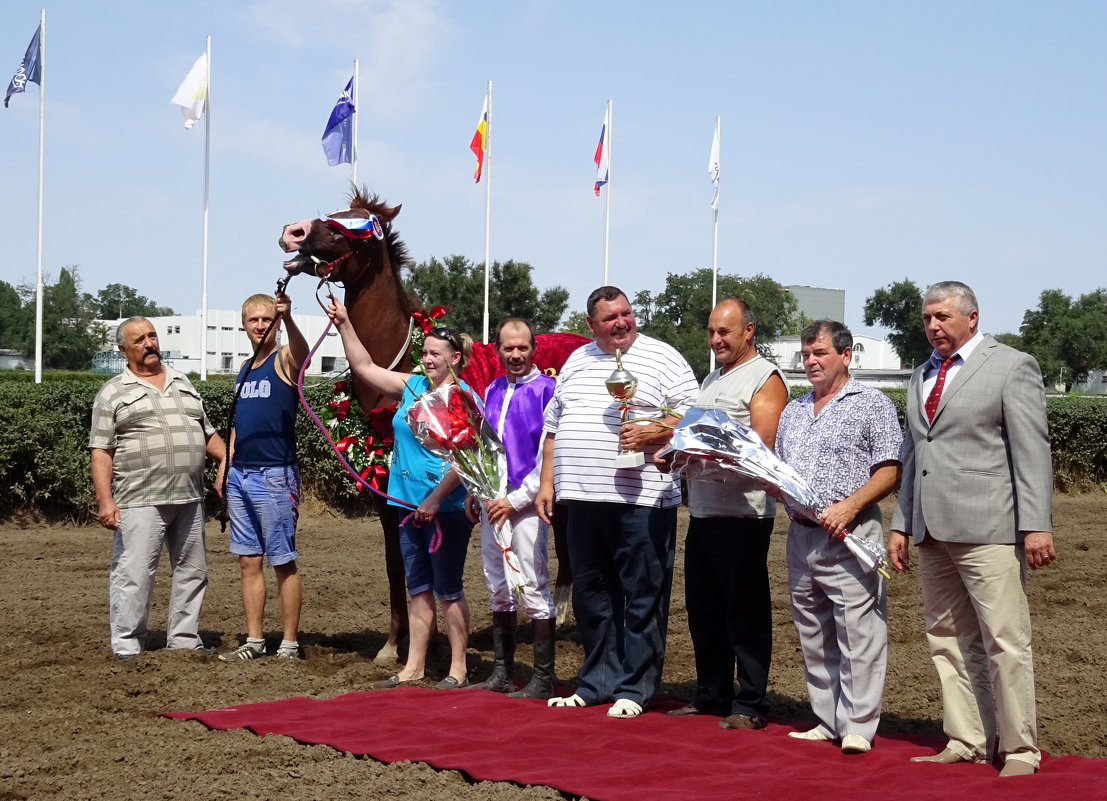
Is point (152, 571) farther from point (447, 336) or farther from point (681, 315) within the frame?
point (681, 315)

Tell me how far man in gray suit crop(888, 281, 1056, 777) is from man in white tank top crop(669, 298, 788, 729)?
0.60 meters

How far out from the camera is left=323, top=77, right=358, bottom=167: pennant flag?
21.3 m

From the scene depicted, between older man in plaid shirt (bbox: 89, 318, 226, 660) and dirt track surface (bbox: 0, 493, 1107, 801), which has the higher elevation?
older man in plaid shirt (bbox: 89, 318, 226, 660)

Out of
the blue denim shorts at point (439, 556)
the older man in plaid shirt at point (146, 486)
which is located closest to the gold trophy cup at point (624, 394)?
the blue denim shorts at point (439, 556)

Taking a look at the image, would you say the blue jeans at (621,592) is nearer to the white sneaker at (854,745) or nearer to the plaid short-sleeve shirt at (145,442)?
the white sneaker at (854,745)

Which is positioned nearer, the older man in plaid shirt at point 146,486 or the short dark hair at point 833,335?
the short dark hair at point 833,335

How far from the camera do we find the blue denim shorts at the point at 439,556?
227 inches

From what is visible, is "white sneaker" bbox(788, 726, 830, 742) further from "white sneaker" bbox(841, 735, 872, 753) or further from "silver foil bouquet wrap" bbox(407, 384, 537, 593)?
"silver foil bouquet wrap" bbox(407, 384, 537, 593)

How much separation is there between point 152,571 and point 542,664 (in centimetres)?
234

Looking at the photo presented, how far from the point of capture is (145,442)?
634 cm

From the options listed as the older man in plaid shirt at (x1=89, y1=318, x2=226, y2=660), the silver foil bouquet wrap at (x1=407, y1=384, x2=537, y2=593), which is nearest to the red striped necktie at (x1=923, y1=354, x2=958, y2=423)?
the silver foil bouquet wrap at (x1=407, y1=384, x2=537, y2=593)

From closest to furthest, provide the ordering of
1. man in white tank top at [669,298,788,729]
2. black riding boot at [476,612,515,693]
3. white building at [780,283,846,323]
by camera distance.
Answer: man in white tank top at [669,298,788,729], black riding boot at [476,612,515,693], white building at [780,283,846,323]

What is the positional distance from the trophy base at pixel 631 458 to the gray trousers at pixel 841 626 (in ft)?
2.33

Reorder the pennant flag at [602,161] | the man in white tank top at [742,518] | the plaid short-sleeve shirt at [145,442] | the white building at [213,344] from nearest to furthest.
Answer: the man in white tank top at [742,518]
the plaid short-sleeve shirt at [145,442]
the pennant flag at [602,161]
the white building at [213,344]
